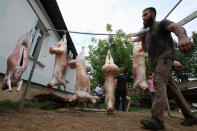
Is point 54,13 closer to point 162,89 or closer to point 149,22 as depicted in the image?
point 149,22

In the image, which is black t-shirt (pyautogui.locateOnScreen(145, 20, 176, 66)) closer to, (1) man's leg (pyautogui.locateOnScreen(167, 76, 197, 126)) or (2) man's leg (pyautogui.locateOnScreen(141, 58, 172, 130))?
(2) man's leg (pyautogui.locateOnScreen(141, 58, 172, 130))

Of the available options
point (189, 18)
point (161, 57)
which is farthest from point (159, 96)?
point (189, 18)

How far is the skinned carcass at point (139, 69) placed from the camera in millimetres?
3080

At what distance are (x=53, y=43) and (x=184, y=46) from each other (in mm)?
7693

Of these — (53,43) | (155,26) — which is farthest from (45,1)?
(155,26)

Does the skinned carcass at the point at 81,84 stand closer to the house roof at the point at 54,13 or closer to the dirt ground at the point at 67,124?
the dirt ground at the point at 67,124

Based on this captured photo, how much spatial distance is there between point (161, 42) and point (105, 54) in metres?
13.1

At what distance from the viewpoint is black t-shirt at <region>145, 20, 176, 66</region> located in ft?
7.06

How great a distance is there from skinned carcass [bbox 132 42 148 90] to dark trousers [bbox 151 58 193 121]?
71 cm

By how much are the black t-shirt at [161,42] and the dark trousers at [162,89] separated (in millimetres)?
131

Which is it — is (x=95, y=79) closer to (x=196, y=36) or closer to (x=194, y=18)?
(x=194, y=18)

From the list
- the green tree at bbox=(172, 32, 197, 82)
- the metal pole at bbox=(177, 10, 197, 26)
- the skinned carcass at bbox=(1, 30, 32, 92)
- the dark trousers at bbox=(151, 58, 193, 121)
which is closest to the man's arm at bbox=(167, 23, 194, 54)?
the dark trousers at bbox=(151, 58, 193, 121)

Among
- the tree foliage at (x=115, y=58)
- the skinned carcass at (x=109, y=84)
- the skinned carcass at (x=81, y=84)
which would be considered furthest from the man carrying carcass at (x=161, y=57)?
the tree foliage at (x=115, y=58)

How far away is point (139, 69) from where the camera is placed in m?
3.21
